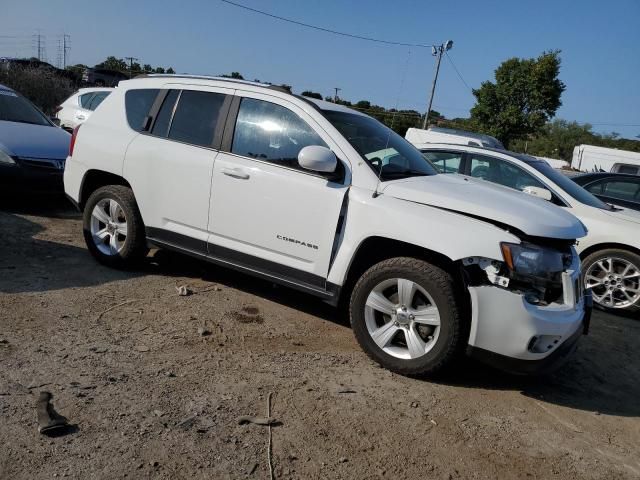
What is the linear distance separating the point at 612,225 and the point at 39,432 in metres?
5.80

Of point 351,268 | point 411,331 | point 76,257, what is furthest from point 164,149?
point 411,331

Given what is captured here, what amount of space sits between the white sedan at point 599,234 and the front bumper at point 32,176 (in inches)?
198

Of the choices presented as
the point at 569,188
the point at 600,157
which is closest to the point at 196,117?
the point at 569,188

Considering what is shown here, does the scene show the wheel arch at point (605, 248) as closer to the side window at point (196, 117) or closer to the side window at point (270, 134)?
the side window at point (270, 134)

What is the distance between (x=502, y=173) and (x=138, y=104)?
14.2 ft

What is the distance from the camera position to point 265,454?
264cm

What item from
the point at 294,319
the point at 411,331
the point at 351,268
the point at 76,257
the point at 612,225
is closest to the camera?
the point at 411,331

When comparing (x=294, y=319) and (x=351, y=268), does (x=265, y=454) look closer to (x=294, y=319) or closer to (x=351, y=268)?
(x=351, y=268)

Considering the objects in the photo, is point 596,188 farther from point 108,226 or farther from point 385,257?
point 108,226

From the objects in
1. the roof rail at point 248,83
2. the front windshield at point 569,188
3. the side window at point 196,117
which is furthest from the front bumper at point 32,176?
the front windshield at point 569,188

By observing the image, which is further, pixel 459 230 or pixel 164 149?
pixel 164 149

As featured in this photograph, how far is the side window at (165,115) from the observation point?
4.78 m

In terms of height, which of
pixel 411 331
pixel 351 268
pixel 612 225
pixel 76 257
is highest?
pixel 612 225

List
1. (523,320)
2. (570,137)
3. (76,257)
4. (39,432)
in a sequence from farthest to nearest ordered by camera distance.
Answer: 1. (570,137)
2. (76,257)
3. (523,320)
4. (39,432)
